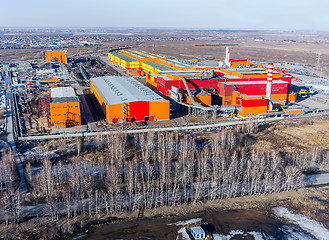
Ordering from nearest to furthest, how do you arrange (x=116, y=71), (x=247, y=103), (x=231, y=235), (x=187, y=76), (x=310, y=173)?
(x=231, y=235) → (x=310, y=173) → (x=247, y=103) → (x=187, y=76) → (x=116, y=71)

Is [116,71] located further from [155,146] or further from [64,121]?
[155,146]

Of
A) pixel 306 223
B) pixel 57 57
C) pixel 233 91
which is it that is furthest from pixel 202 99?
pixel 57 57

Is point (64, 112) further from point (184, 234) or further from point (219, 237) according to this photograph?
point (219, 237)

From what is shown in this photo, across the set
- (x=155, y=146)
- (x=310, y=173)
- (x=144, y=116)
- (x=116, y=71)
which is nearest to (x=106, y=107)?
(x=144, y=116)

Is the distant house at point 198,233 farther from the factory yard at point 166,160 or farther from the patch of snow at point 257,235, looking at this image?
the patch of snow at point 257,235

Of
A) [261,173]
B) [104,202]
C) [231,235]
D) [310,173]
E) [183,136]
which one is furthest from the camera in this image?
[183,136]
